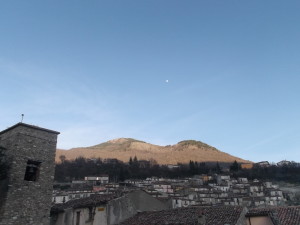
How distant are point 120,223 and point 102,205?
1.92 metres

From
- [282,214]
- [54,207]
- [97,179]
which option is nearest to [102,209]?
[54,207]

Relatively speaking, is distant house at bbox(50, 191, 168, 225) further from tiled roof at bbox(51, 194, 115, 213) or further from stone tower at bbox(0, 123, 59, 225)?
stone tower at bbox(0, 123, 59, 225)

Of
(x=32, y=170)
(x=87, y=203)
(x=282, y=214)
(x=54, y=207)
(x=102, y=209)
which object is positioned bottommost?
(x=282, y=214)

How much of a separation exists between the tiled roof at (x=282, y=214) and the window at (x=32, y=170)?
14.3 meters

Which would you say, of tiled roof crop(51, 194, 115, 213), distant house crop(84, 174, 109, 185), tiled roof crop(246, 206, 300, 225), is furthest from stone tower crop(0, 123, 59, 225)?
distant house crop(84, 174, 109, 185)

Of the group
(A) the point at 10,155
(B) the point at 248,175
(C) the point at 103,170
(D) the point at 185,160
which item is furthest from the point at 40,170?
(D) the point at 185,160

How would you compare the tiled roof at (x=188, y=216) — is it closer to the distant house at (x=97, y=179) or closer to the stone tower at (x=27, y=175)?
the stone tower at (x=27, y=175)

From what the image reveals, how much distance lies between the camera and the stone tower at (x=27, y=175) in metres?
16.8

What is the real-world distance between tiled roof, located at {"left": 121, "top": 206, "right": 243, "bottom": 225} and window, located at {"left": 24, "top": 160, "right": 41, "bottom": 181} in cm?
797

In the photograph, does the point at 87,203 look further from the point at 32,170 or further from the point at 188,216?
A: the point at 188,216

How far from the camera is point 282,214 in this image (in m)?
21.9

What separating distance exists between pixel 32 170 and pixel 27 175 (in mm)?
390

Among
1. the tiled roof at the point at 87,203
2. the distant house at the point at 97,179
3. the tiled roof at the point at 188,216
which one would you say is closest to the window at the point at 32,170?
the tiled roof at the point at 87,203

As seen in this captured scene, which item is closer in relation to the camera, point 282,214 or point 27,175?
point 27,175
